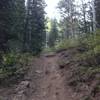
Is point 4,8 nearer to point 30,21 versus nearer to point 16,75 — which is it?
point 16,75

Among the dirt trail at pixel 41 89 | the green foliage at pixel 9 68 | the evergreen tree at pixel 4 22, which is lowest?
the dirt trail at pixel 41 89

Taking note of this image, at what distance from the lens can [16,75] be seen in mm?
11695

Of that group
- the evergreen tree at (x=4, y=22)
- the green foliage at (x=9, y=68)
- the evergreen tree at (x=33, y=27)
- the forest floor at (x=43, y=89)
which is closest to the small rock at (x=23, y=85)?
the forest floor at (x=43, y=89)

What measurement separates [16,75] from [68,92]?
3587mm

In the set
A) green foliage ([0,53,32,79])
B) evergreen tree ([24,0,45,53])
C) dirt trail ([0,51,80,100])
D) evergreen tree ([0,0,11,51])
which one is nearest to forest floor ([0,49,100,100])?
dirt trail ([0,51,80,100])

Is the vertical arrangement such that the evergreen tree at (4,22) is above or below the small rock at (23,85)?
above

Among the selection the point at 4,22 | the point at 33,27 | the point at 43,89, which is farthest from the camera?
the point at 33,27

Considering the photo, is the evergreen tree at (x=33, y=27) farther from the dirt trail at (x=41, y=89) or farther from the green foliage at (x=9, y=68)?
the dirt trail at (x=41, y=89)

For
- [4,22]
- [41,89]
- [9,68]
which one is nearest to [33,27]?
[4,22]

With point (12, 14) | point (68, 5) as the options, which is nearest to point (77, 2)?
point (68, 5)

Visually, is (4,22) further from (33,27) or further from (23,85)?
Answer: (33,27)

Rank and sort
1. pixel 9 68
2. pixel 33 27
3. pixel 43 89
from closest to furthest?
pixel 43 89
pixel 9 68
pixel 33 27

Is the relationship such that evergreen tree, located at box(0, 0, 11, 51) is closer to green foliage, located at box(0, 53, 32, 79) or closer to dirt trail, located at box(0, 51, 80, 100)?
green foliage, located at box(0, 53, 32, 79)

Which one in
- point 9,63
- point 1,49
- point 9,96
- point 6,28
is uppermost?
point 6,28
